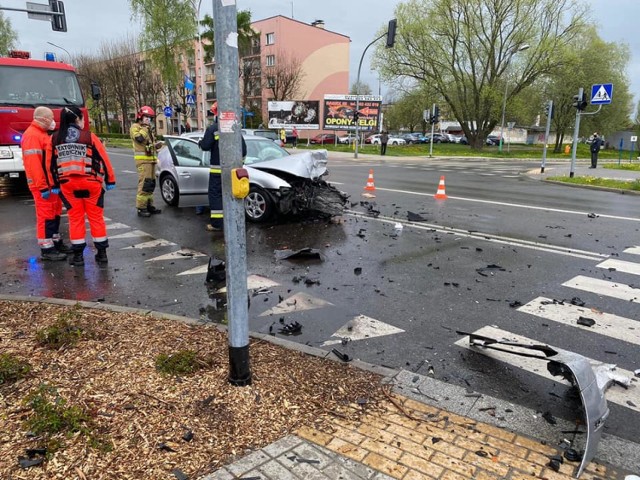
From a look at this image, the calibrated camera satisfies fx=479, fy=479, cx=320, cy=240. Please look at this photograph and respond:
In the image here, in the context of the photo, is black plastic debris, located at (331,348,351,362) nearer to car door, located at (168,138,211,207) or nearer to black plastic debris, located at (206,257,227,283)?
black plastic debris, located at (206,257,227,283)

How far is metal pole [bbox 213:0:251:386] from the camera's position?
8.78 ft

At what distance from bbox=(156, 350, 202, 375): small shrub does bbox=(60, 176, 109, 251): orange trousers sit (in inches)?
139

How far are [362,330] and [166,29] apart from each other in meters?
36.7

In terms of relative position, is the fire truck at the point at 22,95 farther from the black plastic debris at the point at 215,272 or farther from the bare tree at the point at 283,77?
the bare tree at the point at 283,77

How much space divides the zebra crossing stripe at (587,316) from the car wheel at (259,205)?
5036 mm

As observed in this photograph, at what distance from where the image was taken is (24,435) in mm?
2598

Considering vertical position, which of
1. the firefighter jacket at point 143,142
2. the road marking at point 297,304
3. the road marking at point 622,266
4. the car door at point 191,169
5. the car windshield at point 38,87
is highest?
the car windshield at point 38,87

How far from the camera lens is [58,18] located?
1875 cm

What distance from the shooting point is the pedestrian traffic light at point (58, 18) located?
737 inches

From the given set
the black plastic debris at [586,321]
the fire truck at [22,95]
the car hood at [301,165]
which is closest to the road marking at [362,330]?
the black plastic debris at [586,321]

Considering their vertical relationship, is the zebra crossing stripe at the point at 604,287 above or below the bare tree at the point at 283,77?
below

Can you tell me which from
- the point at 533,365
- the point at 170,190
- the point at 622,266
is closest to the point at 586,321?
the point at 533,365

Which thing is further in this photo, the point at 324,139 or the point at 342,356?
the point at 324,139

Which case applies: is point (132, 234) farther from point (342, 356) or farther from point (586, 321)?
point (586, 321)
